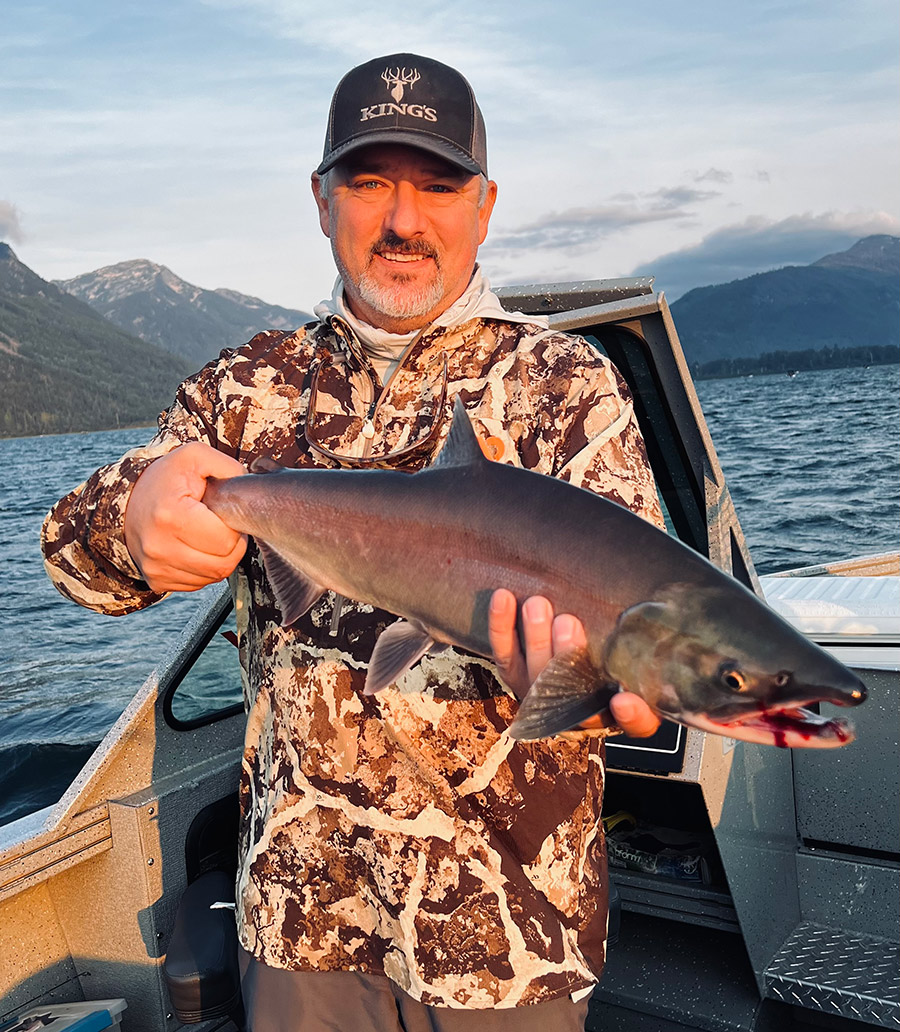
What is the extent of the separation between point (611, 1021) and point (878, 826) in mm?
1918

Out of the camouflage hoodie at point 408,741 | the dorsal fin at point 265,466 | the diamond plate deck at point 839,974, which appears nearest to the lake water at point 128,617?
the diamond plate deck at point 839,974

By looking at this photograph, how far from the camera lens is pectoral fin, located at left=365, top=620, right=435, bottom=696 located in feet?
7.82

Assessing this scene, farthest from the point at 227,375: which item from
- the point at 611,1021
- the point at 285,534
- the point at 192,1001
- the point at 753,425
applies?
the point at 753,425

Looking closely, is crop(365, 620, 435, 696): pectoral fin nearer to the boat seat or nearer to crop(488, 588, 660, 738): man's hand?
crop(488, 588, 660, 738): man's hand

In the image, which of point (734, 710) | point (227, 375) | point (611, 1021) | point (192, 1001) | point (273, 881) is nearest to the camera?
point (734, 710)

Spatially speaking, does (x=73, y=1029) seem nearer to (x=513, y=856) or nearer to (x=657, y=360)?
(x=513, y=856)

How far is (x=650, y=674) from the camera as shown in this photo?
204 cm

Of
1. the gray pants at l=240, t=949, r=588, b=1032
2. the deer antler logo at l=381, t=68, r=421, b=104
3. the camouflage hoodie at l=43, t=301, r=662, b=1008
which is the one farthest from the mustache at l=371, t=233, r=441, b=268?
the gray pants at l=240, t=949, r=588, b=1032

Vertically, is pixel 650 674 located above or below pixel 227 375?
below

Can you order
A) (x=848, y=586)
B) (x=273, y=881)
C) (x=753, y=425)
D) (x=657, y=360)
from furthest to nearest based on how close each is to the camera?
1. (x=753, y=425)
2. (x=848, y=586)
3. (x=657, y=360)
4. (x=273, y=881)

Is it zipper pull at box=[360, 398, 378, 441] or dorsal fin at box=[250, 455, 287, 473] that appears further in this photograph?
zipper pull at box=[360, 398, 378, 441]

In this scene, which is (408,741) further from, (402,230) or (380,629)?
(402,230)

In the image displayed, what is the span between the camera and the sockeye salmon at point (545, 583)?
1925mm

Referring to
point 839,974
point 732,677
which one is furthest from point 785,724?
point 839,974
